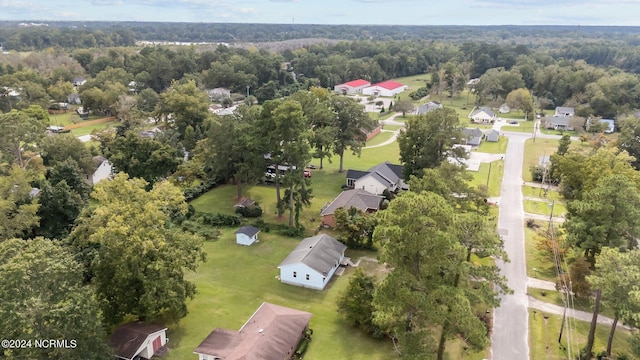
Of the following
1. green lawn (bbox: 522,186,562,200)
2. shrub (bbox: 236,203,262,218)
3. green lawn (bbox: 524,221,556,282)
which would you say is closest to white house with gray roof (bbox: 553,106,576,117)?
green lawn (bbox: 522,186,562,200)

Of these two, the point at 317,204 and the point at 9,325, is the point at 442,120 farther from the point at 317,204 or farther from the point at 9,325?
the point at 9,325

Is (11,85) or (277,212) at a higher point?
(11,85)

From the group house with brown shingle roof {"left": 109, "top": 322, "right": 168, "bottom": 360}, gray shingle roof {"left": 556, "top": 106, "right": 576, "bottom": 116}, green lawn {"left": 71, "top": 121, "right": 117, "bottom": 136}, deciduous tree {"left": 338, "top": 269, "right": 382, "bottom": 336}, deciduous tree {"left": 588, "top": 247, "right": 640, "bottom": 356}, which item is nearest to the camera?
deciduous tree {"left": 588, "top": 247, "right": 640, "bottom": 356}

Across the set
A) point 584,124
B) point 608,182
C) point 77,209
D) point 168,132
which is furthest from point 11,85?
point 584,124

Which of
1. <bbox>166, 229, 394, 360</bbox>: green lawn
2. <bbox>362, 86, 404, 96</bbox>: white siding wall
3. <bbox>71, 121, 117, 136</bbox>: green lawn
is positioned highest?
<bbox>362, 86, 404, 96</bbox>: white siding wall

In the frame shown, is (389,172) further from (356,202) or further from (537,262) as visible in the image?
(537,262)

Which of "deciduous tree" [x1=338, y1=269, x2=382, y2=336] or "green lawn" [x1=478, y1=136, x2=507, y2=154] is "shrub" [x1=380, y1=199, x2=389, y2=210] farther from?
"green lawn" [x1=478, y1=136, x2=507, y2=154]
